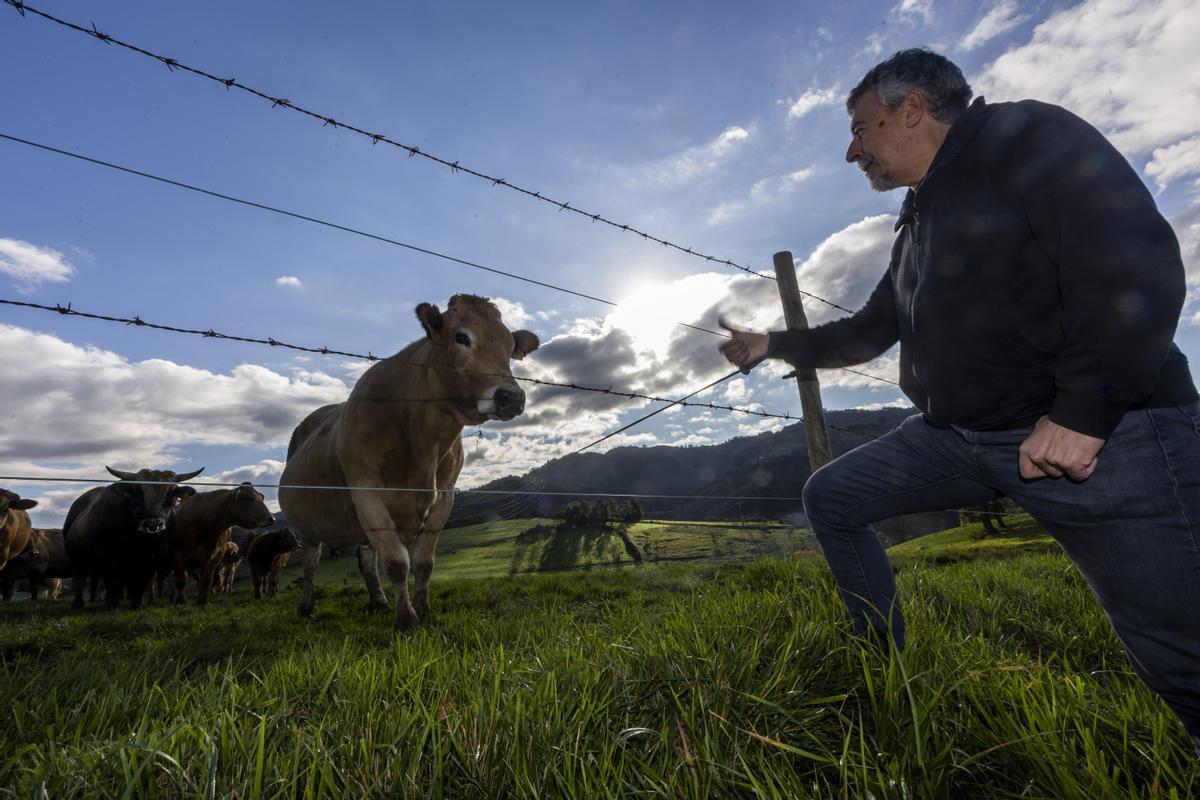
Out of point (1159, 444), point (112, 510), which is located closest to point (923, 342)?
point (1159, 444)

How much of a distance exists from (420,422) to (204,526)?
1153 centimetres

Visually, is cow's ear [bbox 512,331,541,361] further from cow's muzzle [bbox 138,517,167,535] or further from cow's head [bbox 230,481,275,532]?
cow's head [bbox 230,481,275,532]

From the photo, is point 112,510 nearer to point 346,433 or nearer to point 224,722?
point 346,433

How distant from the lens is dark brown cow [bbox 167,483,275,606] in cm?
1387

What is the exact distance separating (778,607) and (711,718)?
4.18ft

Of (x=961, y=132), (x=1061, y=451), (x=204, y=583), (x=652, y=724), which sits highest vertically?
(x=961, y=132)

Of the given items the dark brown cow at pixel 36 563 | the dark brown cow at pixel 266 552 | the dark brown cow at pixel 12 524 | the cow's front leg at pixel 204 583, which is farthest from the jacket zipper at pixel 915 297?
the dark brown cow at pixel 36 563

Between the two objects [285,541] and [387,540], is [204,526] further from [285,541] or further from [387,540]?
[387,540]

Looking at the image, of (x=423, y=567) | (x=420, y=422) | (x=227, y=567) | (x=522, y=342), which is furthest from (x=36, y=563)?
(x=522, y=342)

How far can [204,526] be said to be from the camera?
14.2 metres

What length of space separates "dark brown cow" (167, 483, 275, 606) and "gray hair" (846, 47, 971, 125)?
1557 cm

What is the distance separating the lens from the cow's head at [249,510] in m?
14.3

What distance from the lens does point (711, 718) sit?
6.88 ft

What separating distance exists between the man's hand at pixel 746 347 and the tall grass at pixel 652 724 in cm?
136
